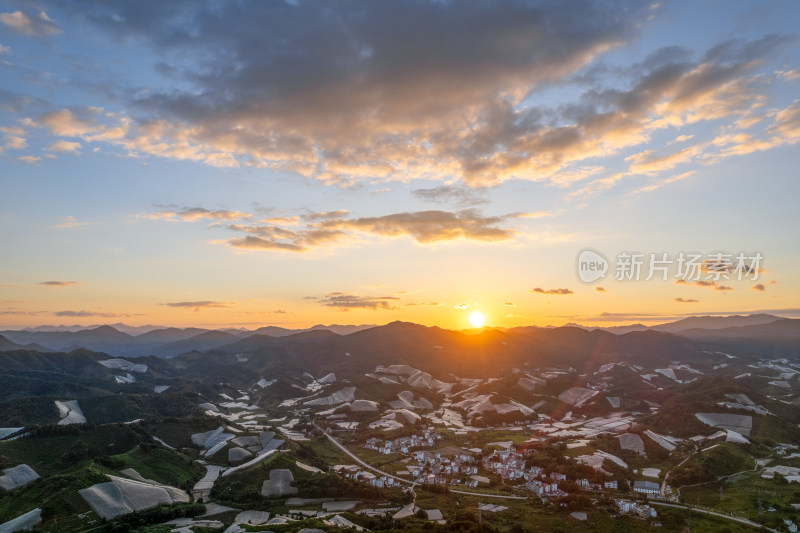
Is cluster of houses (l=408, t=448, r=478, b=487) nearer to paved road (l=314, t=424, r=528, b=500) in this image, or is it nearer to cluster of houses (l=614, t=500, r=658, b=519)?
paved road (l=314, t=424, r=528, b=500)

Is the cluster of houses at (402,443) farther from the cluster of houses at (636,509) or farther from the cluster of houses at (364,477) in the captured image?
the cluster of houses at (636,509)

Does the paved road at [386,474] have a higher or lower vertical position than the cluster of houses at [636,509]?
lower

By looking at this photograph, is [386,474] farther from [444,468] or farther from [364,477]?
[444,468]

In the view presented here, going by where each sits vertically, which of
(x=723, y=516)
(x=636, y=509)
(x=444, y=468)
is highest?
(x=723, y=516)

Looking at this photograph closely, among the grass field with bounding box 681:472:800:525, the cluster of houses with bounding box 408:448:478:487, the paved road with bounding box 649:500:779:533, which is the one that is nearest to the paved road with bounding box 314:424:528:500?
the cluster of houses with bounding box 408:448:478:487

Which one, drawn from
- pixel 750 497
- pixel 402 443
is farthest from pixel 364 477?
pixel 750 497

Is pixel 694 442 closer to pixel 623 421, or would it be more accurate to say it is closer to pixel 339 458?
pixel 623 421

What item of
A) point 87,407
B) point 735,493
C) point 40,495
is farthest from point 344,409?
point 735,493

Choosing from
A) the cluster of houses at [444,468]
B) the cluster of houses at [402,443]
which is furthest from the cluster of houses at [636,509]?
the cluster of houses at [402,443]
